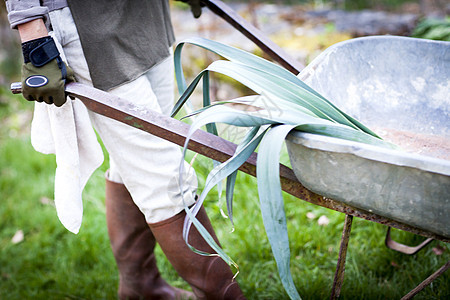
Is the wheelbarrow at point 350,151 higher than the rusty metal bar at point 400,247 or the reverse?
Answer: higher

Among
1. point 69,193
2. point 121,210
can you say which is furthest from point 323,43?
point 69,193

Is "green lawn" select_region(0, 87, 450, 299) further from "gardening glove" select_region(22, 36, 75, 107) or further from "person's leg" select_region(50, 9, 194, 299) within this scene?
"gardening glove" select_region(22, 36, 75, 107)

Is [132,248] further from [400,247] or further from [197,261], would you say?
[400,247]

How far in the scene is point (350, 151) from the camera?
3.15 feet

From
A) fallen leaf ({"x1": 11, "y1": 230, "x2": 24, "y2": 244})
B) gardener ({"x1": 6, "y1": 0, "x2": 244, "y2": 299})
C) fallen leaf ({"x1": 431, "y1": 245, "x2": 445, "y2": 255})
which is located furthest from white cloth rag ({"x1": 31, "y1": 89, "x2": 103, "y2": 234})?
fallen leaf ({"x1": 431, "y1": 245, "x2": 445, "y2": 255})

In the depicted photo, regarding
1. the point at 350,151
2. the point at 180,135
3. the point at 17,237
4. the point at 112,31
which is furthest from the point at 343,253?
the point at 17,237

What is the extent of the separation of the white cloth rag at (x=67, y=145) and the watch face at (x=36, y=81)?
0.18 meters

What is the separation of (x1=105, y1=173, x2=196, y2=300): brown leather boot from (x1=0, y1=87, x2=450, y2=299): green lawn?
0.55ft

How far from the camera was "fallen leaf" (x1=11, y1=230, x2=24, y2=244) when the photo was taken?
240 centimetres

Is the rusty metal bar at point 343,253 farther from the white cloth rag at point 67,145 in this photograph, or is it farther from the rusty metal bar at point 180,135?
the white cloth rag at point 67,145

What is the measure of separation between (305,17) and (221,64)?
2939 millimetres

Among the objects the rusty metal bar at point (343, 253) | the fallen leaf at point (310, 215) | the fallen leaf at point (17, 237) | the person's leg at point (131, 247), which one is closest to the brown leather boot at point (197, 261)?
the person's leg at point (131, 247)

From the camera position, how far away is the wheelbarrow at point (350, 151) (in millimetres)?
950

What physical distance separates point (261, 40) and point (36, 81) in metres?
0.83
